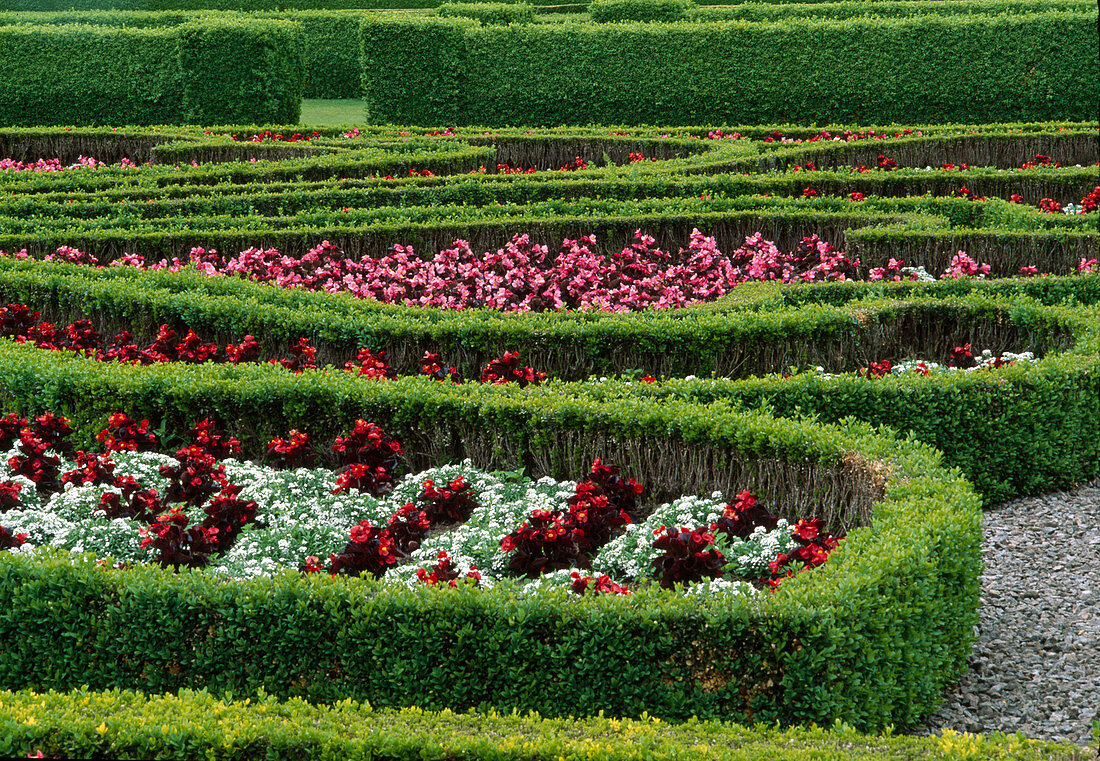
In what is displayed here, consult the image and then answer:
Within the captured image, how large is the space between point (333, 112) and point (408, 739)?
3023cm

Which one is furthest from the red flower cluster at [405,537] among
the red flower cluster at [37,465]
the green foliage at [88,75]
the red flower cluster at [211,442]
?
the green foliage at [88,75]

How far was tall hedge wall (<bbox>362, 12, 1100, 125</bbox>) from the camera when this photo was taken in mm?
22219

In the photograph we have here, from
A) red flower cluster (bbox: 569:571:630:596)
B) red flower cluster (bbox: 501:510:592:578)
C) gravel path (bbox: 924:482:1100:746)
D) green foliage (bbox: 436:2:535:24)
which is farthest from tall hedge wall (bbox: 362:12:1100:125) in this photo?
red flower cluster (bbox: 569:571:630:596)

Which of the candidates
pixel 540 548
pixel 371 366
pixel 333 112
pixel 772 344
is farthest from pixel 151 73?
pixel 540 548

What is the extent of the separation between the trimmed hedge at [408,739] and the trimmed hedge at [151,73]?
2115cm

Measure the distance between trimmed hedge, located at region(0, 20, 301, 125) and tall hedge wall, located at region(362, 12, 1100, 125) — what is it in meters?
2.02

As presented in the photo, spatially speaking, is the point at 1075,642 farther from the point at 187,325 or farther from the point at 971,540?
the point at 187,325

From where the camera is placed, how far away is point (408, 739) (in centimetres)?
394

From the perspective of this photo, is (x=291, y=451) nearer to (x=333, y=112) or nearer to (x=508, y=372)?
(x=508, y=372)

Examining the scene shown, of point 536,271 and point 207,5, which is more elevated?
point 207,5

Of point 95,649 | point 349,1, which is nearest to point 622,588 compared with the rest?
point 95,649

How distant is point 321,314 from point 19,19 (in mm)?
25896

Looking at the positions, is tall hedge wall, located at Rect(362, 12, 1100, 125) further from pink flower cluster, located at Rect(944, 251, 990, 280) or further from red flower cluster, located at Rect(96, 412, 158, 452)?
red flower cluster, located at Rect(96, 412, 158, 452)

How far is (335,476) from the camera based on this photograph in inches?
282
